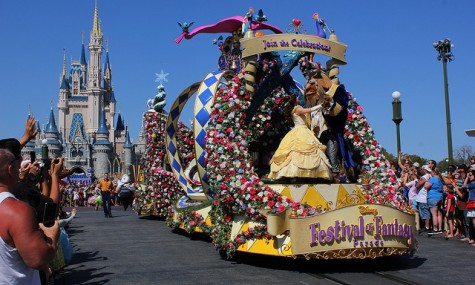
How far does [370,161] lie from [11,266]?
8.13 m

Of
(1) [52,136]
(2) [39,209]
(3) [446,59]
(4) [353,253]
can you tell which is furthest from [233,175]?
(1) [52,136]

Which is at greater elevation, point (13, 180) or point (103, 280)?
point (13, 180)

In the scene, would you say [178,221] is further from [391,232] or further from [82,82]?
[82,82]

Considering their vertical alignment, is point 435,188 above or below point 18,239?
above

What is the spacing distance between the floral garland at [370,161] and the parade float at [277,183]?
19mm

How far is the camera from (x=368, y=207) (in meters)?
8.49

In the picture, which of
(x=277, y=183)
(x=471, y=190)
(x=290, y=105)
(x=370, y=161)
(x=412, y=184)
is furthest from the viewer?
(x=412, y=184)

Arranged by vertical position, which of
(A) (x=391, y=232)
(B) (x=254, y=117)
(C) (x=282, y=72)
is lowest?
(A) (x=391, y=232)

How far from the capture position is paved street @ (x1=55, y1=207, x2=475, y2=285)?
308 inches

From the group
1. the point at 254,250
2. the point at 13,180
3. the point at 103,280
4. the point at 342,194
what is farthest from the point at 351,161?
the point at 13,180

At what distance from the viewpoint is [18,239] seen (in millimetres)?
3195

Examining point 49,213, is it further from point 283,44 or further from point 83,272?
point 283,44

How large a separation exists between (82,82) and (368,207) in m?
141

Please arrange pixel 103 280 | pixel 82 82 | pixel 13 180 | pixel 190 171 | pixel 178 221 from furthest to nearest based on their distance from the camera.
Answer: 1. pixel 82 82
2. pixel 190 171
3. pixel 178 221
4. pixel 103 280
5. pixel 13 180
